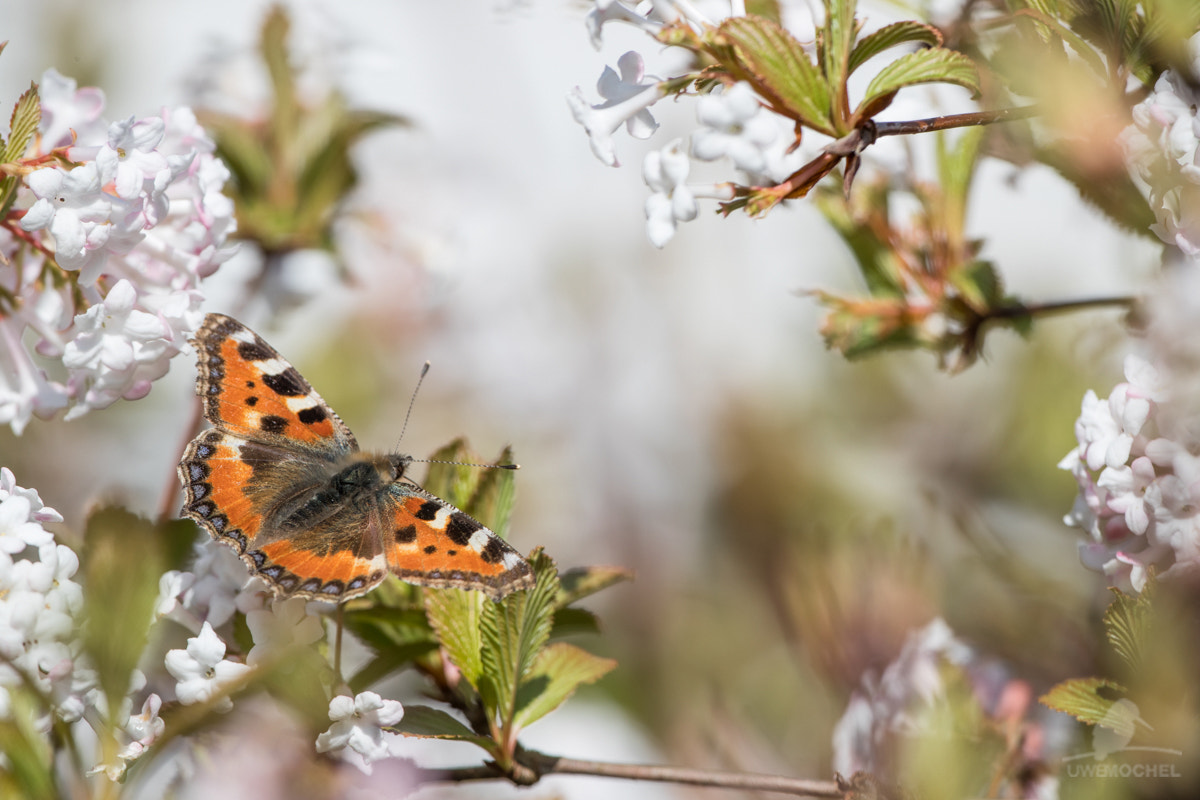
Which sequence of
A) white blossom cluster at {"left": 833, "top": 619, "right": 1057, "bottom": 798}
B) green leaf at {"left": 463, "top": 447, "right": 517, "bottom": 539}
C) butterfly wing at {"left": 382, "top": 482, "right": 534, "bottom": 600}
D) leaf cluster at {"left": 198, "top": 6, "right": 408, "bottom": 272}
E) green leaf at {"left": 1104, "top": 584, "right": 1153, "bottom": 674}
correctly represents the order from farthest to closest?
1. leaf cluster at {"left": 198, "top": 6, "right": 408, "bottom": 272}
2. white blossom cluster at {"left": 833, "top": 619, "right": 1057, "bottom": 798}
3. green leaf at {"left": 463, "top": 447, "right": 517, "bottom": 539}
4. butterfly wing at {"left": 382, "top": 482, "right": 534, "bottom": 600}
5. green leaf at {"left": 1104, "top": 584, "right": 1153, "bottom": 674}

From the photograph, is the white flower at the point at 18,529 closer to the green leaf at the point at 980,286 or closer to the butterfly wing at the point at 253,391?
the butterfly wing at the point at 253,391

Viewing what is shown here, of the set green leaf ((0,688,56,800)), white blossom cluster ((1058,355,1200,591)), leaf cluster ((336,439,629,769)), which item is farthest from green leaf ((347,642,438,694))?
white blossom cluster ((1058,355,1200,591))

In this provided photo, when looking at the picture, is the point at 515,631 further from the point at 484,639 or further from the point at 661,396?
the point at 661,396

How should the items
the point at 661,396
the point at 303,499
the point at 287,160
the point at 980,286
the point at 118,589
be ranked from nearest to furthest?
the point at 118,589, the point at 980,286, the point at 303,499, the point at 287,160, the point at 661,396

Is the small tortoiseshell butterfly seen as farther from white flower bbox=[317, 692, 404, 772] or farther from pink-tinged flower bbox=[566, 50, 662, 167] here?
pink-tinged flower bbox=[566, 50, 662, 167]

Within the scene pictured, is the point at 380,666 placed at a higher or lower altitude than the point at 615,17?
lower

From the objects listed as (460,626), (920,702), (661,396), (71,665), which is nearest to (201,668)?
(71,665)
